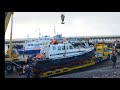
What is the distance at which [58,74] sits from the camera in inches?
252

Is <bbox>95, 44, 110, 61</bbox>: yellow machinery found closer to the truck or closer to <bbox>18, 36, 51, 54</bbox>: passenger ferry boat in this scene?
the truck

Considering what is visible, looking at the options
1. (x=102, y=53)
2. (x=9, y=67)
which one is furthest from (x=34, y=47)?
(x=9, y=67)

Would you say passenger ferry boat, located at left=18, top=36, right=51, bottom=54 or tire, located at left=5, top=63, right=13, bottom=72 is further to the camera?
passenger ferry boat, located at left=18, top=36, right=51, bottom=54

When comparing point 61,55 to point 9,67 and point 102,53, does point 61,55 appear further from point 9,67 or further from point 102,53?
point 102,53

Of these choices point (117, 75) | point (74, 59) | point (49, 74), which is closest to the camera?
point (117, 75)

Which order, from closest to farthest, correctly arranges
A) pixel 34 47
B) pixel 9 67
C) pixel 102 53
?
pixel 9 67 < pixel 102 53 < pixel 34 47

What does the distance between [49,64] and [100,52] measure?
261 centimetres

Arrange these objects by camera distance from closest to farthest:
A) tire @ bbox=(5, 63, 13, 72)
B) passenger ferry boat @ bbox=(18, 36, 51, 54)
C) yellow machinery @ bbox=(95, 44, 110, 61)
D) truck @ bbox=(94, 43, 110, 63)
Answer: tire @ bbox=(5, 63, 13, 72), truck @ bbox=(94, 43, 110, 63), yellow machinery @ bbox=(95, 44, 110, 61), passenger ferry boat @ bbox=(18, 36, 51, 54)

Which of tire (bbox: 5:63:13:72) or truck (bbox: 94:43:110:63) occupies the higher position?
truck (bbox: 94:43:110:63)

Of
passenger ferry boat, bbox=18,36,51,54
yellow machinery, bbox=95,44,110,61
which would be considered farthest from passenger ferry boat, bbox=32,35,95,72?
passenger ferry boat, bbox=18,36,51,54
